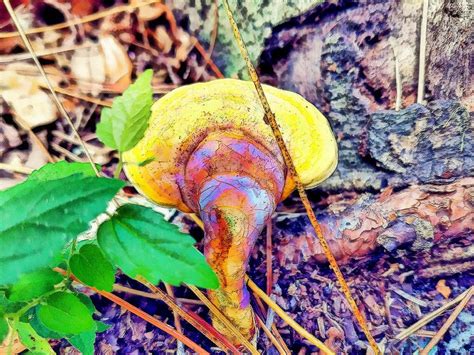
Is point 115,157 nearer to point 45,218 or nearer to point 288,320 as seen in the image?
point 288,320

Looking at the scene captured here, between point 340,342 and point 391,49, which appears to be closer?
point 340,342

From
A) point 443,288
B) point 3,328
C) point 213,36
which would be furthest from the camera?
point 213,36

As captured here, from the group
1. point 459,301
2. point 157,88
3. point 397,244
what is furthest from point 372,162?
point 157,88

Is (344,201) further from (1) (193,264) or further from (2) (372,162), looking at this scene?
(1) (193,264)

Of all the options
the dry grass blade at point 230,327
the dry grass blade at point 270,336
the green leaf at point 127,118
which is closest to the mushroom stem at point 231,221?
the dry grass blade at point 230,327

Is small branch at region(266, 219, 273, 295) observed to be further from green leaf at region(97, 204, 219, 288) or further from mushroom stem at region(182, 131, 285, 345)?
green leaf at region(97, 204, 219, 288)

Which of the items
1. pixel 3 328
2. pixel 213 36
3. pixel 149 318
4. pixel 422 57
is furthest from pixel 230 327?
pixel 422 57
